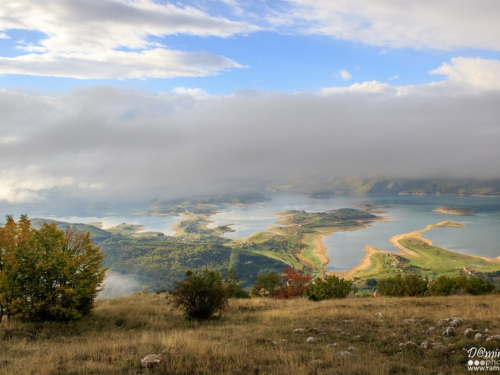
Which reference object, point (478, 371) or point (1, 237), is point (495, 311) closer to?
point (478, 371)

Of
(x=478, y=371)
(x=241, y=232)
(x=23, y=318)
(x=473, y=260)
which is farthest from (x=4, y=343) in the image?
(x=241, y=232)

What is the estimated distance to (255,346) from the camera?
9109mm

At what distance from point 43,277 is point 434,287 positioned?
30.6 metres

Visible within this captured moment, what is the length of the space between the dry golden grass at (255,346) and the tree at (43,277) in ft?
2.50

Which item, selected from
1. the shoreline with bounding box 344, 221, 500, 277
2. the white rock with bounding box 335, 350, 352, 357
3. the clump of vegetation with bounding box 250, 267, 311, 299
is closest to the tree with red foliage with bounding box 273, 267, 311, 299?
the clump of vegetation with bounding box 250, 267, 311, 299

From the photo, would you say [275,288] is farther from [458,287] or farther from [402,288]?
[458,287]

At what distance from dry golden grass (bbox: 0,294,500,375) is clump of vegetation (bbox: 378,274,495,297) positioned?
46.1 feet

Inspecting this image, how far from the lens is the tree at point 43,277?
14.5 m

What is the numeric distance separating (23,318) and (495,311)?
20.7 meters

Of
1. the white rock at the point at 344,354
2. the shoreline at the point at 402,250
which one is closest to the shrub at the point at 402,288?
the white rock at the point at 344,354

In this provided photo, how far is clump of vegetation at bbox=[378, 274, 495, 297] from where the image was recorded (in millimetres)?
27234

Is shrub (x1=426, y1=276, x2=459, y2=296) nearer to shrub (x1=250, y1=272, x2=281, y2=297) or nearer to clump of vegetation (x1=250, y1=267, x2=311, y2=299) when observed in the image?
clump of vegetation (x1=250, y1=267, x2=311, y2=299)

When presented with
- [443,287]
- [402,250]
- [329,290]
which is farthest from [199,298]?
[402,250]

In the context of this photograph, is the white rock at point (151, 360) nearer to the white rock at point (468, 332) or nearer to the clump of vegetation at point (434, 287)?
the white rock at point (468, 332)
